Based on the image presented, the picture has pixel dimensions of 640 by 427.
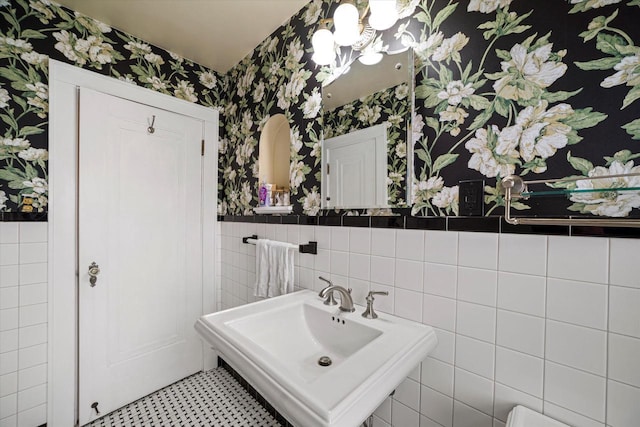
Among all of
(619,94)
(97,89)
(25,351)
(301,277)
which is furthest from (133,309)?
(619,94)

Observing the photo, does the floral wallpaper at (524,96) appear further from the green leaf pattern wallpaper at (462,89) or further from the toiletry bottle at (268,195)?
the toiletry bottle at (268,195)

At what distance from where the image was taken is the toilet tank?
2.26 ft

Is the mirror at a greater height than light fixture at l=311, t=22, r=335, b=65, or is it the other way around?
light fixture at l=311, t=22, r=335, b=65

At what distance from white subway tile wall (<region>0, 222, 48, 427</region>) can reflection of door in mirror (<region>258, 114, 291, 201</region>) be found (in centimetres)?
122

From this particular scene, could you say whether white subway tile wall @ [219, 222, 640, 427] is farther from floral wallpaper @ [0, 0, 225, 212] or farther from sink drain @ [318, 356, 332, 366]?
floral wallpaper @ [0, 0, 225, 212]

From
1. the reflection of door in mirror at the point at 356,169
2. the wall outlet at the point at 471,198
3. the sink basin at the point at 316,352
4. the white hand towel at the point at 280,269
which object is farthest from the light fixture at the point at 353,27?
the sink basin at the point at 316,352

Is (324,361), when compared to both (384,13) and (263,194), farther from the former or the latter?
(384,13)

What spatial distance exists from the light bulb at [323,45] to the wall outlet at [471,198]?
0.86 m

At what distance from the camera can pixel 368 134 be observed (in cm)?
114

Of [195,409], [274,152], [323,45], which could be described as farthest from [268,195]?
[195,409]

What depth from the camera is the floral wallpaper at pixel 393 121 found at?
1.01 metres

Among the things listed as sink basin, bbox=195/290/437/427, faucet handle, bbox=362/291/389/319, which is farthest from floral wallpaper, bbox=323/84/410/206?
sink basin, bbox=195/290/437/427

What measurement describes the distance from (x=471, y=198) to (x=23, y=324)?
2185mm

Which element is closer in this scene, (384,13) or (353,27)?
(384,13)
